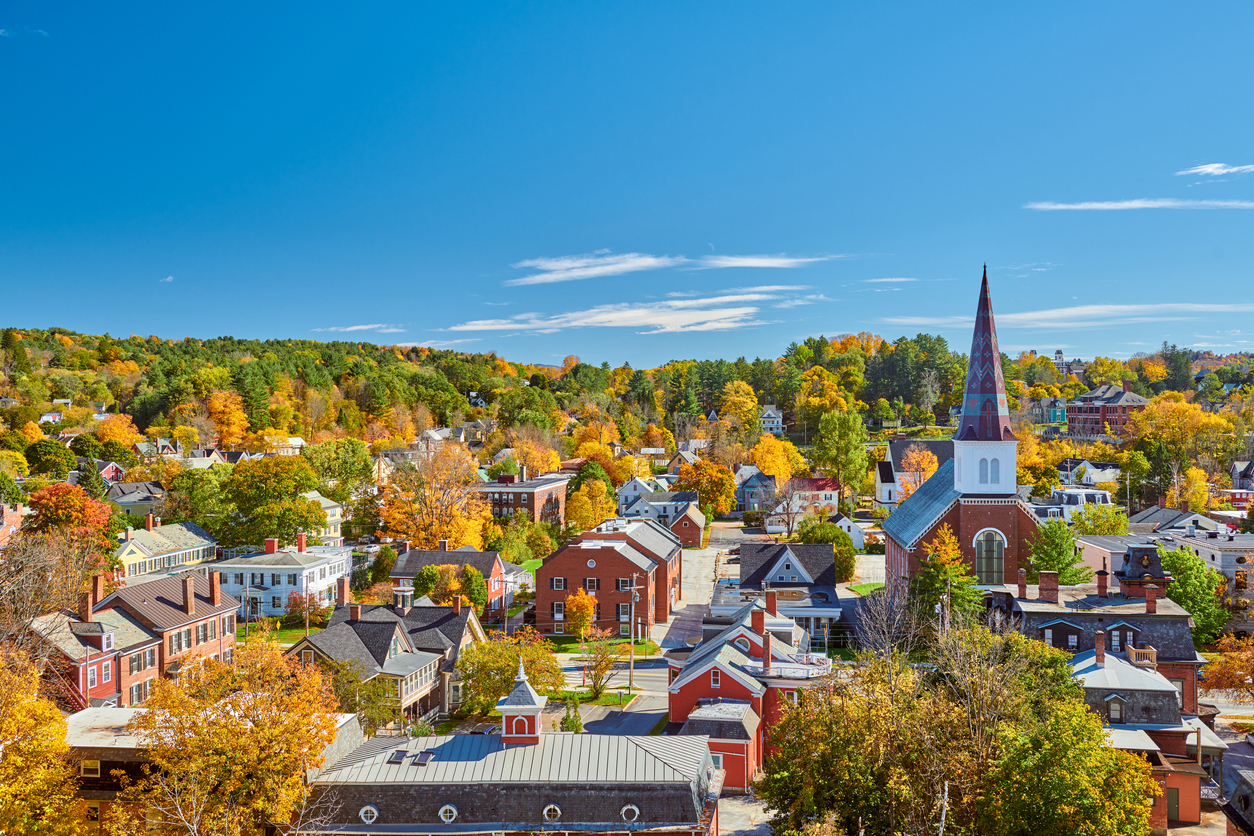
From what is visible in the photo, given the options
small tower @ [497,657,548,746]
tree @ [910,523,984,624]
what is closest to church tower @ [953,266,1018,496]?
tree @ [910,523,984,624]

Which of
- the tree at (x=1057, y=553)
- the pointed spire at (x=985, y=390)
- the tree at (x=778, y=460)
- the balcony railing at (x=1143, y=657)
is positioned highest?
the pointed spire at (x=985, y=390)

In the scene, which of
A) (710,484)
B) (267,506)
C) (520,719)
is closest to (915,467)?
(710,484)

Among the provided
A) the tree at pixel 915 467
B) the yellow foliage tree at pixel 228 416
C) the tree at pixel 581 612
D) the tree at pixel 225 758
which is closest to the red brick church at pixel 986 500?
the tree at pixel 581 612

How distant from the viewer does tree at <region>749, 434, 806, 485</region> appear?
334 ft

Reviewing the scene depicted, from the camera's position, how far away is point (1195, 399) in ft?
518

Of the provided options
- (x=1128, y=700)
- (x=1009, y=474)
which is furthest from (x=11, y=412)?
(x=1128, y=700)

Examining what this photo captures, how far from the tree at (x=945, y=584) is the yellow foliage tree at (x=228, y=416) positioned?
326 feet

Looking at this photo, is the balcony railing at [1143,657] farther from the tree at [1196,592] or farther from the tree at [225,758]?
the tree at [225,758]

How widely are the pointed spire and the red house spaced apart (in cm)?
1854

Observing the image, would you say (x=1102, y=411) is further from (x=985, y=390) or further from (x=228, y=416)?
(x=228, y=416)

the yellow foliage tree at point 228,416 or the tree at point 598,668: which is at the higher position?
the yellow foliage tree at point 228,416

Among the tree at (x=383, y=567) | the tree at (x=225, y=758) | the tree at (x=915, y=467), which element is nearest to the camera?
the tree at (x=225, y=758)

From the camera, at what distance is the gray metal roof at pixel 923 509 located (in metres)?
51.5

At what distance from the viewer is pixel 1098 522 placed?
219 ft
